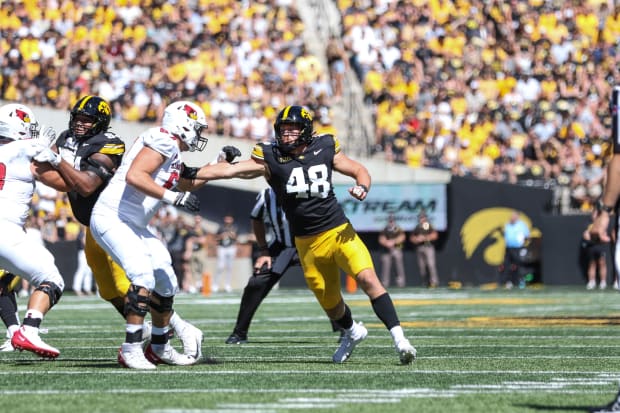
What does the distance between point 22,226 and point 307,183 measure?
2.06m

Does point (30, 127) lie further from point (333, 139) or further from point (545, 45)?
point (545, 45)

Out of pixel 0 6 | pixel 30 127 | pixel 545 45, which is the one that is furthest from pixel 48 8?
pixel 30 127

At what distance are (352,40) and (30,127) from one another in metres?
19.4

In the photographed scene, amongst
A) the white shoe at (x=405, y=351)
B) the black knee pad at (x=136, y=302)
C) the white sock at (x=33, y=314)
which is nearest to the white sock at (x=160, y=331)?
the black knee pad at (x=136, y=302)

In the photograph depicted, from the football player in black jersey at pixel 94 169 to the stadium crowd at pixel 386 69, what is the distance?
16042 mm

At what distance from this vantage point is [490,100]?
88.8ft

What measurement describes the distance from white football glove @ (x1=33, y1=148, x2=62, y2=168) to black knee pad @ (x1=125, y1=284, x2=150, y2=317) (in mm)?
1075

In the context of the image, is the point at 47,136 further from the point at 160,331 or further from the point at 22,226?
the point at 160,331

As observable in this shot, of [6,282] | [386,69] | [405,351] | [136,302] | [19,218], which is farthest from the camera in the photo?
[386,69]

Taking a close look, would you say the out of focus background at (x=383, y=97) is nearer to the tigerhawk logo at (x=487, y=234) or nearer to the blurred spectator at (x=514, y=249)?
the tigerhawk logo at (x=487, y=234)

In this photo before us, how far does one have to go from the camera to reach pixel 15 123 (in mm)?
9453

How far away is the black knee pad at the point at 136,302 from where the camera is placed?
28.1 feet

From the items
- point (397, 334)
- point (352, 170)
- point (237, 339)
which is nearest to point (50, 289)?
point (352, 170)

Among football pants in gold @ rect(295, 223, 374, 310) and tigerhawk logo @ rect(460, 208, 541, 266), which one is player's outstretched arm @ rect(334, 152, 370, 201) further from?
tigerhawk logo @ rect(460, 208, 541, 266)
